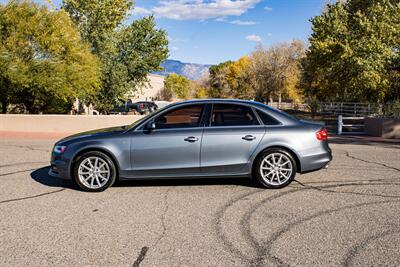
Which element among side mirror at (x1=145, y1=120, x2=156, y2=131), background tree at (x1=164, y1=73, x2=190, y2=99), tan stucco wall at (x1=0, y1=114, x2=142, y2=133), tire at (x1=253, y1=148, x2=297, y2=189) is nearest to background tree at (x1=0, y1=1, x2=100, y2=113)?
tan stucco wall at (x1=0, y1=114, x2=142, y2=133)

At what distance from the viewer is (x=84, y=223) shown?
5.10 m

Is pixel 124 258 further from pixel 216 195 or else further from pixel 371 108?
pixel 371 108

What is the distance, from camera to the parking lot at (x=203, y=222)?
13.4 ft

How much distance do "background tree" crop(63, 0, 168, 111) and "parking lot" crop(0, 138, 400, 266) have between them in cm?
1849

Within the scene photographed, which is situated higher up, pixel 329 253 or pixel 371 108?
pixel 371 108

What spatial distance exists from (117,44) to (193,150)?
2250 centimetres

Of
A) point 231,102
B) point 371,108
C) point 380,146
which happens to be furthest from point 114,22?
point 231,102

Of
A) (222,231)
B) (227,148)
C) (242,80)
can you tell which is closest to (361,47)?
(227,148)

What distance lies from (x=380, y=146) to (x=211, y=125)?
849cm

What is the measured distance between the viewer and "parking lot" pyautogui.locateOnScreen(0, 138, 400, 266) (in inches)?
161

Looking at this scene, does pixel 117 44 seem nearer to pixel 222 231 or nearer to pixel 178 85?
pixel 222 231

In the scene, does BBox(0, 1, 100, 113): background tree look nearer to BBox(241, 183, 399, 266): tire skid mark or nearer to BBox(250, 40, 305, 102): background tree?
BBox(241, 183, 399, 266): tire skid mark

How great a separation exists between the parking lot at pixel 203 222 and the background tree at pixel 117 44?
18.5m

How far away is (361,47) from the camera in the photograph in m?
26.1
